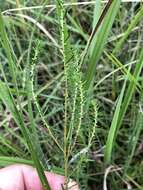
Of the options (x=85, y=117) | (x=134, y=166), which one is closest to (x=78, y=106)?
(x=85, y=117)

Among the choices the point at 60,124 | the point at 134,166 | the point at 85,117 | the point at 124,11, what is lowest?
the point at 134,166

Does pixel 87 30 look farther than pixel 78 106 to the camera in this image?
Yes

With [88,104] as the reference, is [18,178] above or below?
below

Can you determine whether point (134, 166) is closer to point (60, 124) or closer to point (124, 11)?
point (60, 124)

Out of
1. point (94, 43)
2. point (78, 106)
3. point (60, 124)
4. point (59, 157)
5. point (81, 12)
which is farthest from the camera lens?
point (81, 12)

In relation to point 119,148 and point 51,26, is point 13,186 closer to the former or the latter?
point 119,148

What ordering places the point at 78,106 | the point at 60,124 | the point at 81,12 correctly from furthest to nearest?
the point at 81,12 < the point at 60,124 < the point at 78,106

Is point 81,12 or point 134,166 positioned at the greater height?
point 81,12

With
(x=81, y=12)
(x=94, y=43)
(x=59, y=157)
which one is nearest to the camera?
(x=94, y=43)

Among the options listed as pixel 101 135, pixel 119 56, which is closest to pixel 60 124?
pixel 101 135
